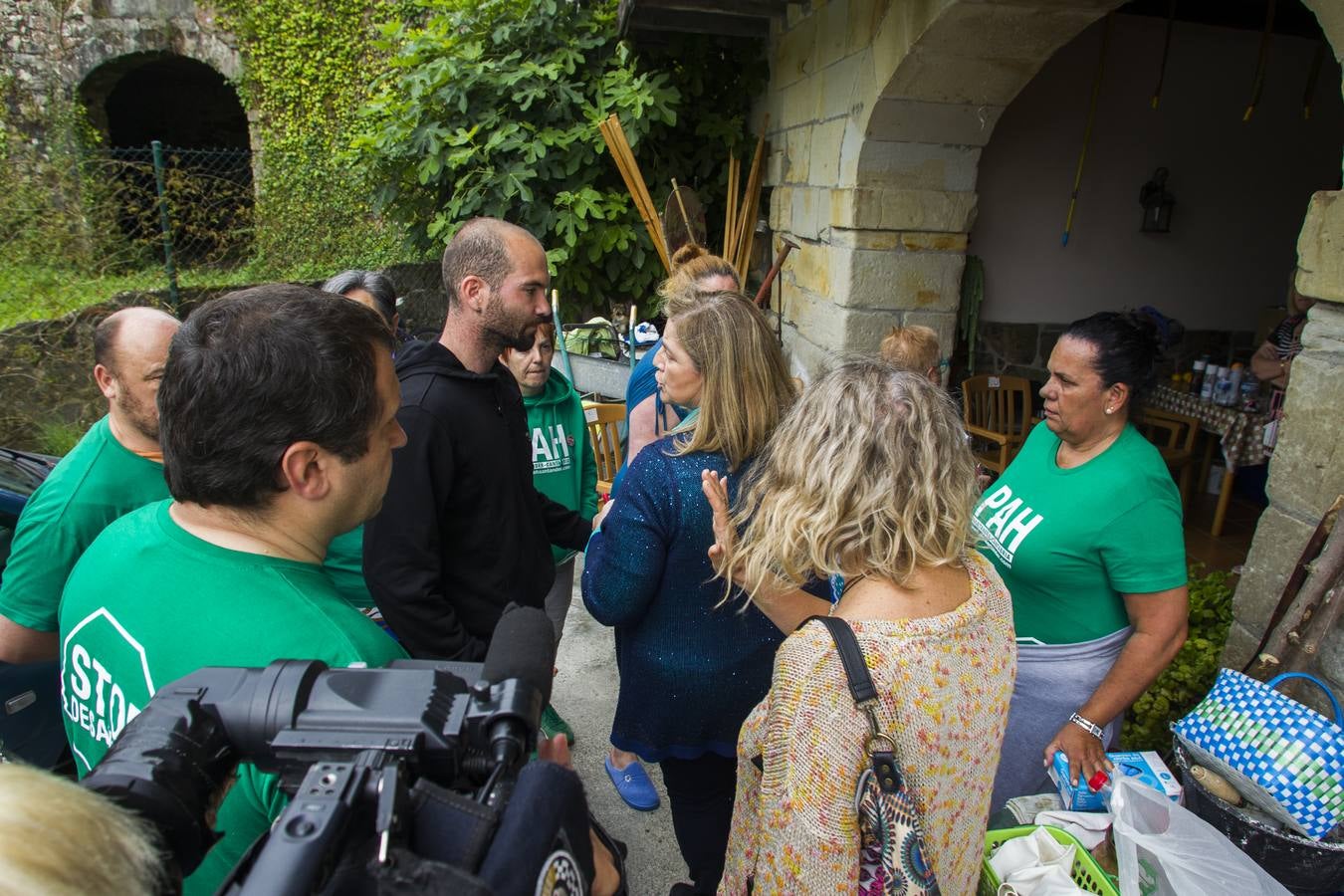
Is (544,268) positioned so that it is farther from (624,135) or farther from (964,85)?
(624,135)

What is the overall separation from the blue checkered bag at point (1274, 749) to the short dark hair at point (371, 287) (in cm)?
295

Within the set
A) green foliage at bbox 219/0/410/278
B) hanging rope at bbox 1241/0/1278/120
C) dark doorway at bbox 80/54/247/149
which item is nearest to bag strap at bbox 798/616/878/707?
hanging rope at bbox 1241/0/1278/120

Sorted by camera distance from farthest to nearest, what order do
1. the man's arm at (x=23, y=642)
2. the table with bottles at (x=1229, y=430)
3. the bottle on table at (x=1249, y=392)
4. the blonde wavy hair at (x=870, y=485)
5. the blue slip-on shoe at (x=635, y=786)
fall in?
the bottle on table at (x=1249, y=392) < the table with bottles at (x=1229, y=430) < the blue slip-on shoe at (x=635, y=786) < the man's arm at (x=23, y=642) < the blonde wavy hair at (x=870, y=485)

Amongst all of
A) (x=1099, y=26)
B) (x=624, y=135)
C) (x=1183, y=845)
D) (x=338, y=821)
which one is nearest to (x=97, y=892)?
(x=338, y=821)

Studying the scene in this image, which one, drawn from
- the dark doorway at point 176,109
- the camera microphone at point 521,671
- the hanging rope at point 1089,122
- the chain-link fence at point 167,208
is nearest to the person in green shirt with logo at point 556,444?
the camera microphone at point 521,671

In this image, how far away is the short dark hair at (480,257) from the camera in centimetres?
208

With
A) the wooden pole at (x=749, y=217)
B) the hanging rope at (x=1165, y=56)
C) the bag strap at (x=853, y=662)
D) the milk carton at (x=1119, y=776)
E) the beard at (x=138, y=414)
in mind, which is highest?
the hanging rope at (x=1165, y=56)

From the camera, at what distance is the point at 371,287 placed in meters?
3.20

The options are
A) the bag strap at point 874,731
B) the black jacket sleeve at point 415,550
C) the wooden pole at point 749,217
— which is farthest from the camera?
the wooden pole at point 749,217

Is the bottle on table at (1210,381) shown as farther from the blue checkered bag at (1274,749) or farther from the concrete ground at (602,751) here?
the concrete ground at (602,751)

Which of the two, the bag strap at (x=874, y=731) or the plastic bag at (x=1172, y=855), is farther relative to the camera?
the plastic bag at (x=1172, y=855)

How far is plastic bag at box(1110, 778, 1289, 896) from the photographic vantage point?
4.58 ft

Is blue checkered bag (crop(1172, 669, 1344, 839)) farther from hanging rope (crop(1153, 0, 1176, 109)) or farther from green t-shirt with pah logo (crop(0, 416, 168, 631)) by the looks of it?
hanging rope (crop(1153, 0, 1176, 109))

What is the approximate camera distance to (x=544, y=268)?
7.17 ft
